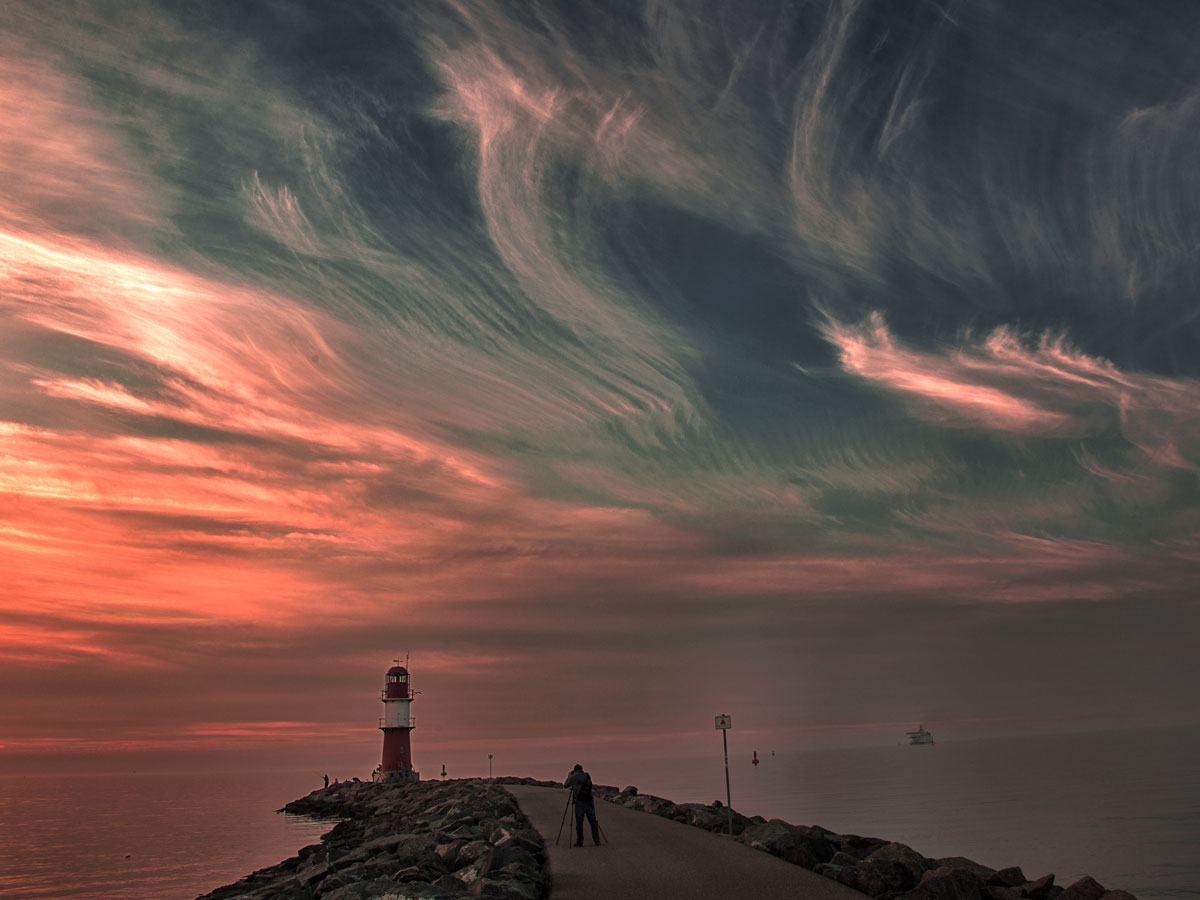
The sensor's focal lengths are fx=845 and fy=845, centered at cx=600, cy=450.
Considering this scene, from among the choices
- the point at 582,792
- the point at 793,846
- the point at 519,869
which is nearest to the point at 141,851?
the point at 582,792

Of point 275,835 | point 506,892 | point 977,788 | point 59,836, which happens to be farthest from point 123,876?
point 977,788

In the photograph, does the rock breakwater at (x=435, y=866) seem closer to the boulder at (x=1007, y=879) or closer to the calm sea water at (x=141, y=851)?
the calm sea water at (x=141, y=851)

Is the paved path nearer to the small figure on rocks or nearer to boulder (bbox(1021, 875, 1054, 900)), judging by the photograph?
the small figure on rocks

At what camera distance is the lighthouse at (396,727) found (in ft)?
208

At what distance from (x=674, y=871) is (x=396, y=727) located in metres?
52.5

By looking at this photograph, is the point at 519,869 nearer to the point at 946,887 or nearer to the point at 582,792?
the point at 582,792

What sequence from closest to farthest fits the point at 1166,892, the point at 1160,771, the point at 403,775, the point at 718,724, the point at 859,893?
the point at 859,893
the point at 718,724
the point at 1166,892
the point at 403,775
the point at 1160,771

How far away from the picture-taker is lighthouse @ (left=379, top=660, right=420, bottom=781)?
63.3 m

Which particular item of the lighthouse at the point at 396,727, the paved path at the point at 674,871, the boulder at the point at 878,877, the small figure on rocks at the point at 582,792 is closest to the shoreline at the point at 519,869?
the boulder at the point at 878,877

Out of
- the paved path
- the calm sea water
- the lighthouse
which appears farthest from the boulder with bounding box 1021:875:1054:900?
the lighthouse

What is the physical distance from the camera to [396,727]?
6425 cm

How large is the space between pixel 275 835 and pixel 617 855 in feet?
162

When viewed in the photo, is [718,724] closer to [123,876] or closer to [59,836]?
[123,876]

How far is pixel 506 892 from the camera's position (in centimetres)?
1388
